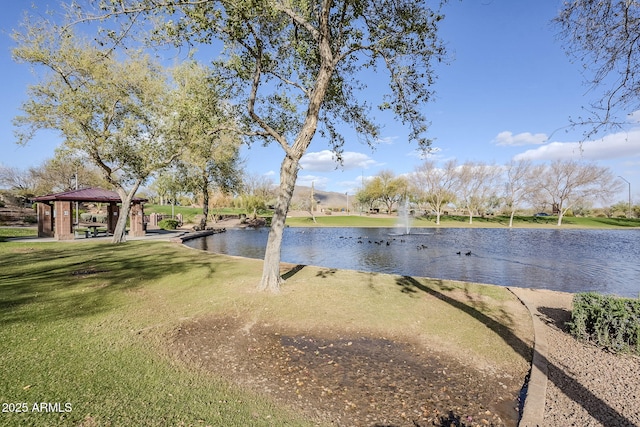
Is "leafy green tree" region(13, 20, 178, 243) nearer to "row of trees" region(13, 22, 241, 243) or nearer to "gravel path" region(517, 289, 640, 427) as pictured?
"row of trees" region(13, 22, 241, 243)

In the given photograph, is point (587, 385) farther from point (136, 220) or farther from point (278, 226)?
point (136, 220)

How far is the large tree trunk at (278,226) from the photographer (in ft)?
27.6

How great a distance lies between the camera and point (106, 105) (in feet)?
56.2

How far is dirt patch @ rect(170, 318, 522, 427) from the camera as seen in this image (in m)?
3.74

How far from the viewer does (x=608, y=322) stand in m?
5.53

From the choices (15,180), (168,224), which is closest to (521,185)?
(168,224)

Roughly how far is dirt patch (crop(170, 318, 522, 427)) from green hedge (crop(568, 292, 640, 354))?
7.56 feet

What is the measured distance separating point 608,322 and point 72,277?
12590 mm

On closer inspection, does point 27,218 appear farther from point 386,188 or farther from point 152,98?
point 386,188

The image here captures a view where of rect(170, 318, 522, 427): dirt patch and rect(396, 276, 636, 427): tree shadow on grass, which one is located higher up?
rect(396, 276, 636, 427): tree shadow on grass

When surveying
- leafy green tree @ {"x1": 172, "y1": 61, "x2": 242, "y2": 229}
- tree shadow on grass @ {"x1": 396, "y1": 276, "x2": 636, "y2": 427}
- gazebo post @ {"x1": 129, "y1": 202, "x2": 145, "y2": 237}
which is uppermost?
leafy green tree @ {"x1": 172, "y1": 61, "x2": 242, "y2": 229}

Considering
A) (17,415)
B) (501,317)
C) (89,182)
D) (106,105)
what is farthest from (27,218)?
(501,317)

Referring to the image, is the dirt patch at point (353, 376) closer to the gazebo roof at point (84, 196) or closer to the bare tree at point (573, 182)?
the gazebo roof at point (84, 196)

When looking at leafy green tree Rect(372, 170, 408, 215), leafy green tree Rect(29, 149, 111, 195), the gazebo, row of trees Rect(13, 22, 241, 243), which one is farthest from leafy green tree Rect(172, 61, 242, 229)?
leafy green tree Rect(372, 170, 408, 215)
